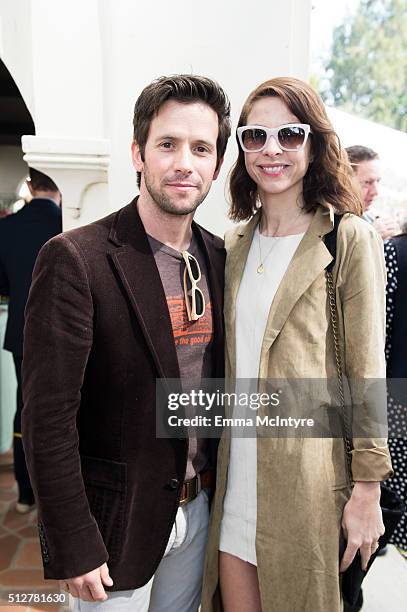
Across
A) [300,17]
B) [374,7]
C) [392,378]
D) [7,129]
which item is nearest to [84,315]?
[392,378]

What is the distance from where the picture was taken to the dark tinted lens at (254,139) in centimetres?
159

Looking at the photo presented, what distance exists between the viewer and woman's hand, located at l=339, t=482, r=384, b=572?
144 cm

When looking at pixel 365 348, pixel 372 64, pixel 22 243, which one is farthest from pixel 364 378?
pixel 372 64

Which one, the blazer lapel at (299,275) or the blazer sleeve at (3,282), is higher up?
the blazer lapel at (299,275)

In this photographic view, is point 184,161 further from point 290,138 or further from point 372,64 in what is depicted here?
point 372,64

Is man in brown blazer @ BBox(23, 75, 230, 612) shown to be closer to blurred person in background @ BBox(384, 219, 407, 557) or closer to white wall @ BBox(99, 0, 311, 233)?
white wall @ BBox(99, 0, 311, 233)

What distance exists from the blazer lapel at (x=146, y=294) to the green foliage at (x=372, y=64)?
27064 millimetres

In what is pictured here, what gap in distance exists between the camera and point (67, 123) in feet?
7.09

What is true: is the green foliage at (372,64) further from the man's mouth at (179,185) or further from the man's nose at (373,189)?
the man's mouth at (179,185)

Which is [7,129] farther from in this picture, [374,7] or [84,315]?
[374,7]

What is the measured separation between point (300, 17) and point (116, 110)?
0.90 m

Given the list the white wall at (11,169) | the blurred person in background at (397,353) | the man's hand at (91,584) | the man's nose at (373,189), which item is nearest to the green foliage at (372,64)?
the white wall at (11,169)

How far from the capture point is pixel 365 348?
1.43 metres

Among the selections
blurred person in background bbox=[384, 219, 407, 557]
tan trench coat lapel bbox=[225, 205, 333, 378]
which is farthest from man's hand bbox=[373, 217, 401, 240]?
tan trench coat lapel bbox=[225, 205, 333, 378]
